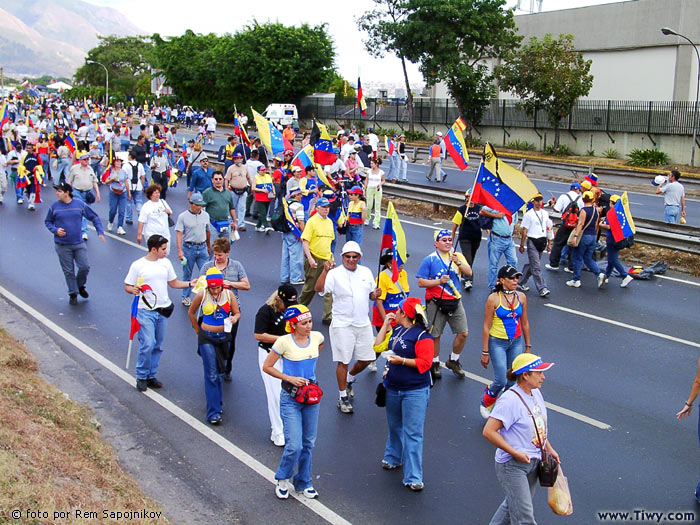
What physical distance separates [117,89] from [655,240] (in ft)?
335

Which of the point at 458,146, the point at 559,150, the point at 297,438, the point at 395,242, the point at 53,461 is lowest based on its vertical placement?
the point at 53,461

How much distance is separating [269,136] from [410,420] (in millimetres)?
11733

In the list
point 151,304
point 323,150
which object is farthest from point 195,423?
point 323,150

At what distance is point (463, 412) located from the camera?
797 centimetres

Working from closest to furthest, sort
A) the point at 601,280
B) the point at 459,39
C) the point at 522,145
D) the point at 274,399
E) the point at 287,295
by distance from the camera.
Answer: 1. the point at 287,295
2. the point at 274,399
3. the point at 601,280
4. the point at 522,145
5. the point at 459,39

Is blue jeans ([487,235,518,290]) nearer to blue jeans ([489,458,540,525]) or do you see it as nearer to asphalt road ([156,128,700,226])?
blue jeans ([489,458,540,525])

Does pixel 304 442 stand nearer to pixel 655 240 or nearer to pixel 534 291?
pixel 534 291

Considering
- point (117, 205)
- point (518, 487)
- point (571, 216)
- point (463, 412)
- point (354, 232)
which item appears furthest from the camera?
point (117, 205)

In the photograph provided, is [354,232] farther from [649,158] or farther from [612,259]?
[649,158]

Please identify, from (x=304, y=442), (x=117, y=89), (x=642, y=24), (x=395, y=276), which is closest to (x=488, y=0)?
(x=642, y=24)

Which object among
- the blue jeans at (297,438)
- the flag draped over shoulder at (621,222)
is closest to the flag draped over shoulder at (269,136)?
the flag draped over shoulder at (621,222)

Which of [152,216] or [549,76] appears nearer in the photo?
[152,216]

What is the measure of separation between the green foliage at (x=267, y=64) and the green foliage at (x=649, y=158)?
26958 mm

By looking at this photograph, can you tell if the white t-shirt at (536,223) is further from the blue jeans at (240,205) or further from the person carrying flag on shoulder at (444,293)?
the blue jeans at (240,205)
